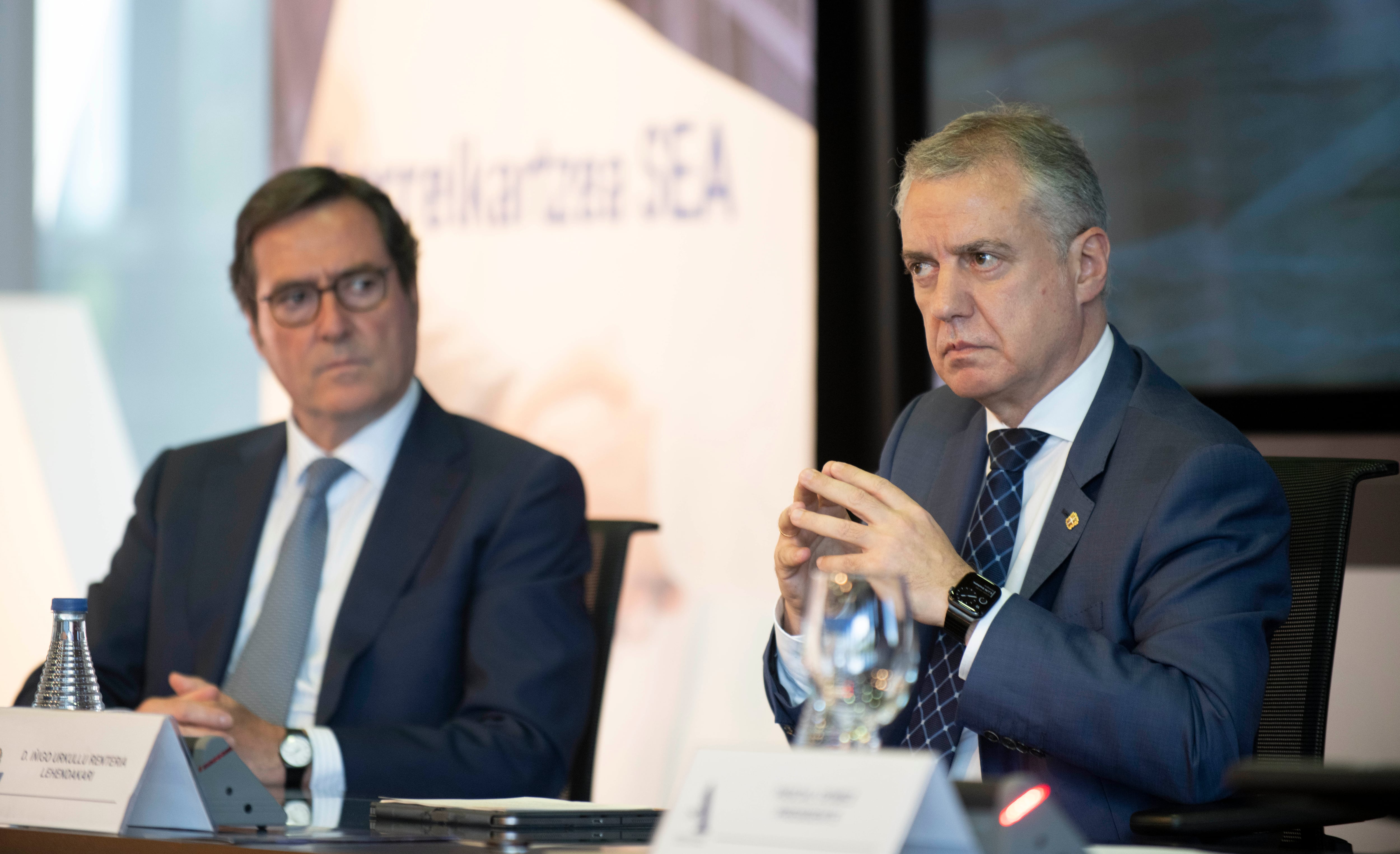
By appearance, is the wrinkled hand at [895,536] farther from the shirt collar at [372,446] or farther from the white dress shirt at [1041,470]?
the shirt collar at [372,446]

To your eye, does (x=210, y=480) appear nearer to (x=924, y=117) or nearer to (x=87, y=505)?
(x=924, y=117)

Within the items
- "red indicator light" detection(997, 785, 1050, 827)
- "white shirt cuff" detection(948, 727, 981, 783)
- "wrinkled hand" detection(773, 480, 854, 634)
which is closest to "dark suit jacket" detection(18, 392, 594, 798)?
"wrinkled hand" detection(773, 480, 854, 634)

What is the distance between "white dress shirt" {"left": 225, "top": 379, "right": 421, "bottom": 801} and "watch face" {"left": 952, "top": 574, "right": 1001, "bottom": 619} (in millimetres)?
1176

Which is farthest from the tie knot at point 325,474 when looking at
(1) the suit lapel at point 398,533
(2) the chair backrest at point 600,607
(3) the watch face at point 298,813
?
(3) the watch face at point 298,813

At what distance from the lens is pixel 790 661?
204 centimetres

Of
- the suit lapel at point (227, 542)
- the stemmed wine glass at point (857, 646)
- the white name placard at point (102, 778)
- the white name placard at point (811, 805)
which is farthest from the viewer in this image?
the suit lapel at point (227, 542)

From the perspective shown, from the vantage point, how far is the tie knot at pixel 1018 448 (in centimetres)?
212

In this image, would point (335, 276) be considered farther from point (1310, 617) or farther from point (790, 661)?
point (1310, 617)

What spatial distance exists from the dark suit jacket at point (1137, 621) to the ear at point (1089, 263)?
0.30 feet

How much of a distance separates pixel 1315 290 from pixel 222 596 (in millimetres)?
2292

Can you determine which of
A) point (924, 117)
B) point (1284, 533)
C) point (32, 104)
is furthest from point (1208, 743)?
point (32, 104)

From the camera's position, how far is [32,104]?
490cm

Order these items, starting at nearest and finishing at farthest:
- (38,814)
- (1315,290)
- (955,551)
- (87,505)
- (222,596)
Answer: (38,814) → (955,551) → (222,596) → (1315,290) → (87,505)

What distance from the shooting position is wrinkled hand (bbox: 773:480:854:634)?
1854 millimetres
